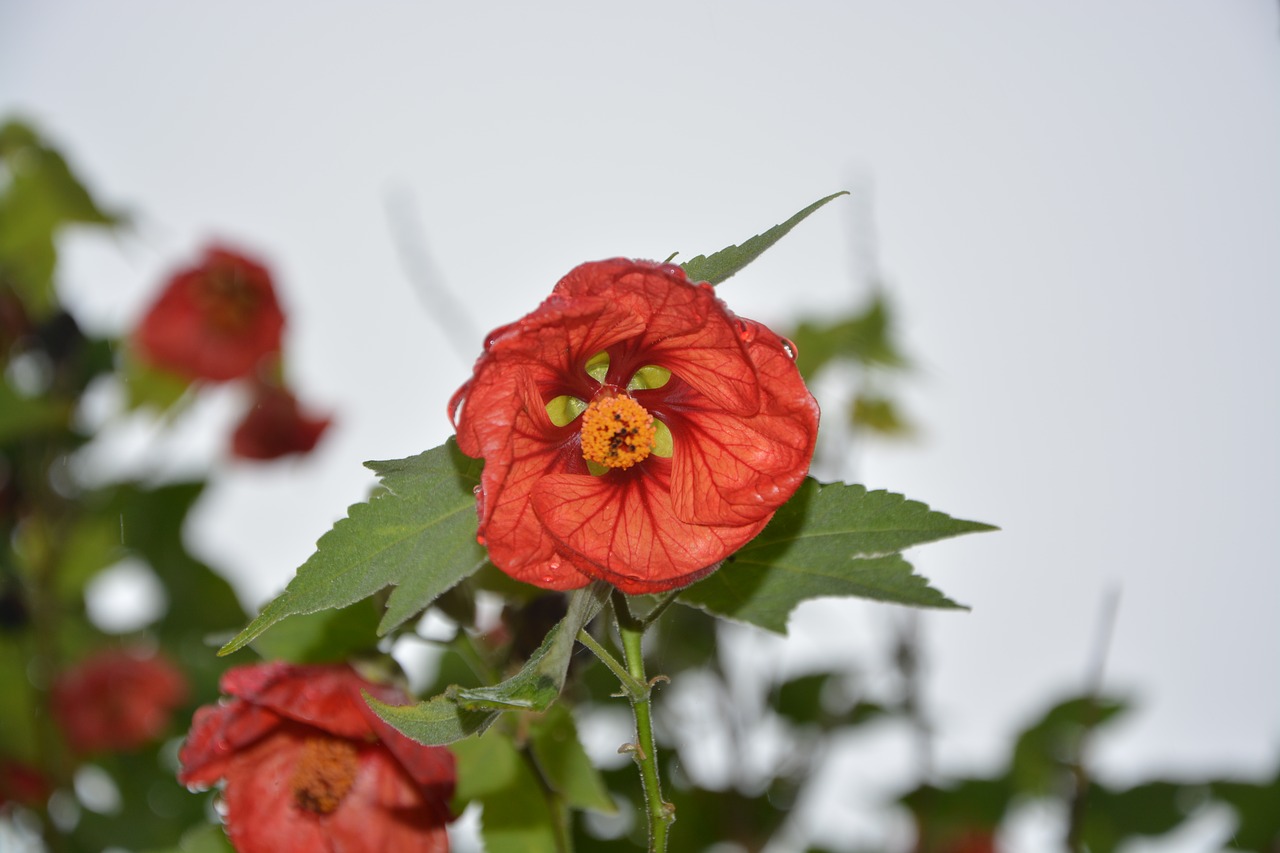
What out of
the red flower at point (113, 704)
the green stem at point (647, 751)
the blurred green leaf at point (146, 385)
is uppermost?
the green stem at point (647, 751)

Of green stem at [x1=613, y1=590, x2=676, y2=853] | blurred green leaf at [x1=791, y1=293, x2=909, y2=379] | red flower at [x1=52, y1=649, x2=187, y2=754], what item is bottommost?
red flower at [x1=52, y1=649, x2=187, y2=754]

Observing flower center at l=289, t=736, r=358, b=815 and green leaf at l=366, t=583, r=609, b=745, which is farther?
flower center at l=289, t=736, r=358, b=815

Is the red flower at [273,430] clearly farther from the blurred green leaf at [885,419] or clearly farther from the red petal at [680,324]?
the red petal at [680,324]

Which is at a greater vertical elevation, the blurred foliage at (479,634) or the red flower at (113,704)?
the blurred foliage at (479,634)

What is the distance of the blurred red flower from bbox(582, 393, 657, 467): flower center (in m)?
0.83

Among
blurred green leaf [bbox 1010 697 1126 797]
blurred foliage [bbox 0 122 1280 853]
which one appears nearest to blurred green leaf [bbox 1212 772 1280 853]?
blurred foliage [bbox 0 122 1280 853]

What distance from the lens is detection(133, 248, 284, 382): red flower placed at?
4.11 ft

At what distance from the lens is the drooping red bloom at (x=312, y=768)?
0.46 m

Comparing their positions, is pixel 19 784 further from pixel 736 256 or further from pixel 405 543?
pixel 736 256

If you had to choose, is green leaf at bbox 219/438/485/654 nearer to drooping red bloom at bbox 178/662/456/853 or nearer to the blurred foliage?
the blurred foliage

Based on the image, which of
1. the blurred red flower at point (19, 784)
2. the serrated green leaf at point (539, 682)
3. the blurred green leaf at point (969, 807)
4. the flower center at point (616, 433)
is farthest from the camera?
the blurred green leaf at point (969, 807)

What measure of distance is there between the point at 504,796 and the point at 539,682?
0.74 ft

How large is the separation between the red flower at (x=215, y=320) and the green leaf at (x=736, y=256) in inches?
39.6

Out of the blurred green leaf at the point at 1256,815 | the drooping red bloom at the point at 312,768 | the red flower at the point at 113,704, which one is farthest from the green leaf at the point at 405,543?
the blurred green leaf at the point at 1256,815
